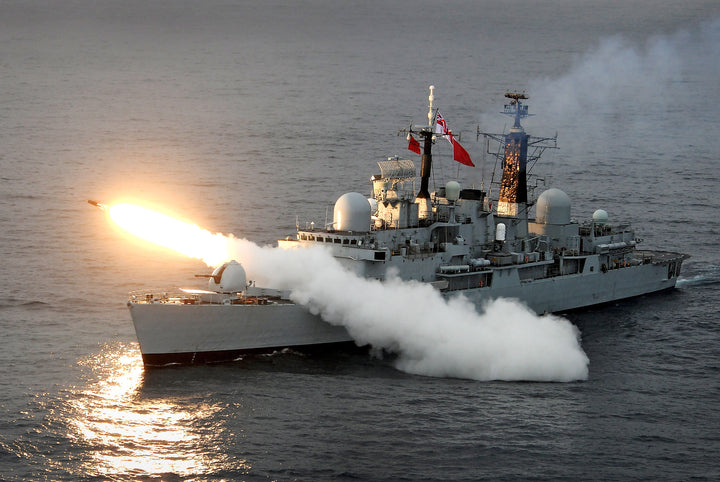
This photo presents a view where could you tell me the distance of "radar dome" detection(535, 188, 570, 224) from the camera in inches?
2435

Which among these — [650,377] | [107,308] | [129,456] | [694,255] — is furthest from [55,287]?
[694,255]

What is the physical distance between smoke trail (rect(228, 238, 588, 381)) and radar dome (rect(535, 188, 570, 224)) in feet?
37.9

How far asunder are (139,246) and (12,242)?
7.47 meters

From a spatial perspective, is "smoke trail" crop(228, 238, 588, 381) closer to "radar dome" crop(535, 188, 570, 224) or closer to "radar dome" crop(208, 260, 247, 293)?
"radar dome" crop(208, 260, 247, 293)

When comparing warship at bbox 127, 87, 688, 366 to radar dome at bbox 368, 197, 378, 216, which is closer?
warship at bbox 127, 87, 688, 366

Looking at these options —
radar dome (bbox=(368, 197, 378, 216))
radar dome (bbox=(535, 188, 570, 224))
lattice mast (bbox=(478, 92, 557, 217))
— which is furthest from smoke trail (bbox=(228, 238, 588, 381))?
radar dome (bbox=(535, 188, 570, 224))

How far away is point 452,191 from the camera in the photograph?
2234 inches

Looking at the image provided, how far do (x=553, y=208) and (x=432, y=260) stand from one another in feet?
38.6

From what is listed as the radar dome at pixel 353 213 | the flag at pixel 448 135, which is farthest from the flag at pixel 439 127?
the radar dome at pixel 353 213

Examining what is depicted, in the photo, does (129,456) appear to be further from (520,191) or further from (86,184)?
(86,184)

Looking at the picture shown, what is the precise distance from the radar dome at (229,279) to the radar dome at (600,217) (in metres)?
25.5

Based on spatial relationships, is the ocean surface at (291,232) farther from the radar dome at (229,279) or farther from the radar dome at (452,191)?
the radar dome at (452,191)

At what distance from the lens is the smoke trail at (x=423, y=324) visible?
46.4 meters

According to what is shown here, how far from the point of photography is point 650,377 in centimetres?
4631
